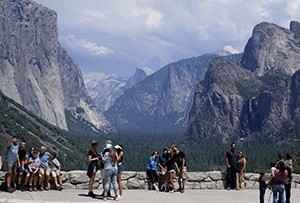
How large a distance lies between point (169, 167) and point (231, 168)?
145 inches

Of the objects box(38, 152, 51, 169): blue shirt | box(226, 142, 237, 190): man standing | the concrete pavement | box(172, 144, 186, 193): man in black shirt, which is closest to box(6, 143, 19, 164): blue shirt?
the concrete pavement

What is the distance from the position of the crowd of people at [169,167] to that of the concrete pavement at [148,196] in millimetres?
641

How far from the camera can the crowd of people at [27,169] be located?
20.1 metres

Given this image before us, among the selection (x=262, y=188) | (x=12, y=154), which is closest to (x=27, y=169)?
(x=12, y=154)

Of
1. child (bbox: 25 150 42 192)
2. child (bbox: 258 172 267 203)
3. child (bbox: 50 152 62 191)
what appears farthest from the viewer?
child (bbox: 50 152 62 191)

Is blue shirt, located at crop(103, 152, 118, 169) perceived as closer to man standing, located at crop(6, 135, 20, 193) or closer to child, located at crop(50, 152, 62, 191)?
child, located at crop(50, 152, 62, 191)

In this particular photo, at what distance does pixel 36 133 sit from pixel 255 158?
281 feet

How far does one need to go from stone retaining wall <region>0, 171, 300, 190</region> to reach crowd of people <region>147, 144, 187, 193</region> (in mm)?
788

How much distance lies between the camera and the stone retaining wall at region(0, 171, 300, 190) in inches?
907

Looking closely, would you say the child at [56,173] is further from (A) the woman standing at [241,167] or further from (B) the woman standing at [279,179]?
(B) the woman standing at [279,179]

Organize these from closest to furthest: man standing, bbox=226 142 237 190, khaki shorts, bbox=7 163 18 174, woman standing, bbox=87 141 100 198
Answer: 1. khaki shorts, bbox=7 163 18 174
2. woman standing, bbox=87 141 100 198
3. man standing, bbox=226 142 237 190

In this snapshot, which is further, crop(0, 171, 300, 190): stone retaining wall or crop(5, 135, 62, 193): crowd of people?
crop(0, 171, 300, 190): stone retaining wall

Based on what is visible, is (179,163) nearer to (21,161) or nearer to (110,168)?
(110,168)

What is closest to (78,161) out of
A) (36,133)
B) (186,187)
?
(36,133)
